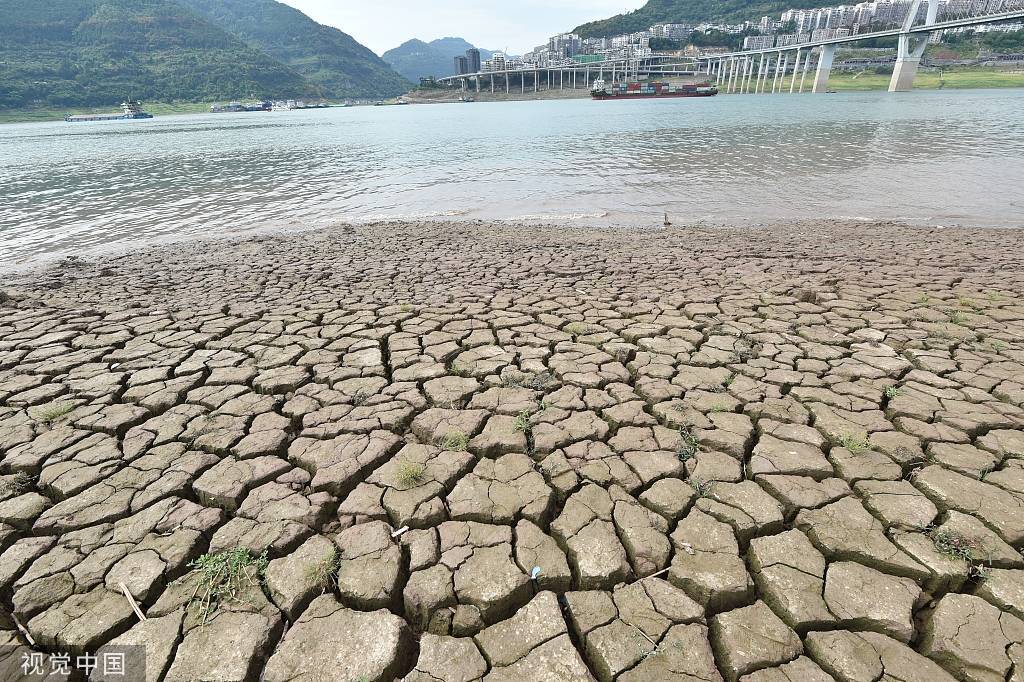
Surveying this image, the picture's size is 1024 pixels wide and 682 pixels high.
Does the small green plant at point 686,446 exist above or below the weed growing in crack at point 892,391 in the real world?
above

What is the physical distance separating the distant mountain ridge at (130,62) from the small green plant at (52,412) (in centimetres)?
11978

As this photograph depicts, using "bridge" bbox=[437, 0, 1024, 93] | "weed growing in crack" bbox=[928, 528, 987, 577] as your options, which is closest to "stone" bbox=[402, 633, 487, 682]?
"weed growing in crack" bbox=[928, 528, 987, 577]

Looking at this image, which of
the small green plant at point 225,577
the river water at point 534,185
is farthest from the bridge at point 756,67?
the small green plant at point 225,577

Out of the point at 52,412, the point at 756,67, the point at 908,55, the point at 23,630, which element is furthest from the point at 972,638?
the point at 756,67

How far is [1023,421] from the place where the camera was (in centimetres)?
292

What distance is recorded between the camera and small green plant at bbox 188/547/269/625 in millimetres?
2000

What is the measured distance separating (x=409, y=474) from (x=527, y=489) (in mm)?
660

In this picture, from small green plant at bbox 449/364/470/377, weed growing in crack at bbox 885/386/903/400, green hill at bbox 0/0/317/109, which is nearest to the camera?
weed growing in crack at bbox 885/386/903/400

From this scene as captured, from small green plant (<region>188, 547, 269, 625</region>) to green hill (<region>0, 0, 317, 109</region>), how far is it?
400ft

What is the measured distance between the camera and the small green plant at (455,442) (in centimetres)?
290

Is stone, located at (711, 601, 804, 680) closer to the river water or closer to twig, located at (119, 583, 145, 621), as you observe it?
twig, located at (119, 583, 145, 621)

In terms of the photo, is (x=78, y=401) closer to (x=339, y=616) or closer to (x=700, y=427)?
(x=339, y=616)

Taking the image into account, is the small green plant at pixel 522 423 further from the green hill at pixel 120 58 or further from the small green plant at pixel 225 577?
the green hill at pixel 120 58

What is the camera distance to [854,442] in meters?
2.78
